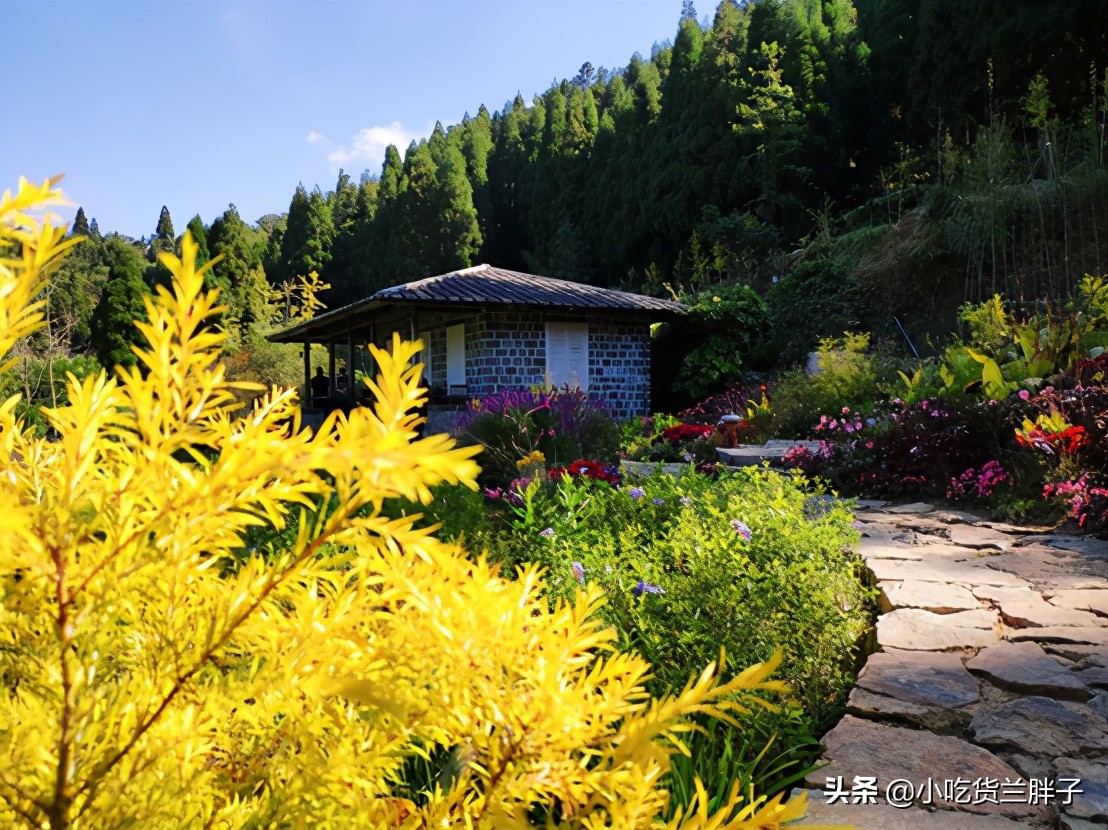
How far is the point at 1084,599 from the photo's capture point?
9.18 ft

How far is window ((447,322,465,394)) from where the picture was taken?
13.8 metres

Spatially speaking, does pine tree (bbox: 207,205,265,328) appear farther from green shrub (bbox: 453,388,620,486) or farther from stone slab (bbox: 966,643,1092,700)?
stone slab (bbox: 966,643,1092,700)

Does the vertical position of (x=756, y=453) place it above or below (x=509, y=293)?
below

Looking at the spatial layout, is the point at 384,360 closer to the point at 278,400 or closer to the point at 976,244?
the point at 278,400

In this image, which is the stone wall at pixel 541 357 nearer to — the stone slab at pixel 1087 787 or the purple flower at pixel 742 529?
the purple flower at pixel 742 529

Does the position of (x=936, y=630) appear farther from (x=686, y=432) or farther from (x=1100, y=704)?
(x=686, y=432)

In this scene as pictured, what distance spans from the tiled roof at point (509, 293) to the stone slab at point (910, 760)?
1053 cm

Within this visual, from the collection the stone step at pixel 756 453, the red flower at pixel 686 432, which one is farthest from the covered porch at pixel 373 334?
the stone step at pixel 756 453

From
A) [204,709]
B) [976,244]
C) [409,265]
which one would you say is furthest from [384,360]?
[409,265]

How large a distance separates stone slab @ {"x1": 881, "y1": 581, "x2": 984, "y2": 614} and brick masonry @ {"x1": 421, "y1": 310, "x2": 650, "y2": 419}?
936 cm

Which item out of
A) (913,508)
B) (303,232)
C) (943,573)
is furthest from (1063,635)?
(303,232)

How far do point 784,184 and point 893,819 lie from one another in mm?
20674

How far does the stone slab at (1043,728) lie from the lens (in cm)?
172

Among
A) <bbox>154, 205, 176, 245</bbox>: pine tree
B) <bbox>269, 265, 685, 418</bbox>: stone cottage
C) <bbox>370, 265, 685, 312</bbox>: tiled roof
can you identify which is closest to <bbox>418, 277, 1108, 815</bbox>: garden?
<bbox>370, 265, 685, 312</bbox>: tiled roof
